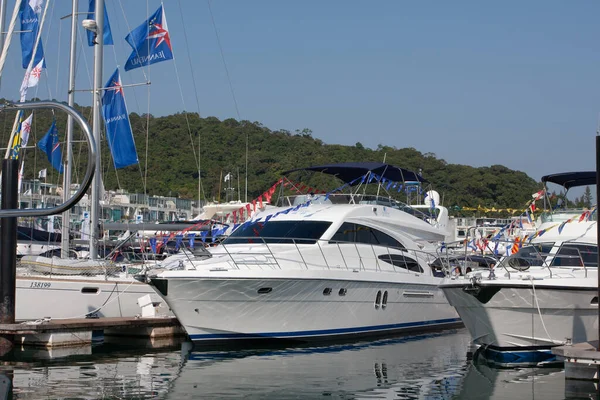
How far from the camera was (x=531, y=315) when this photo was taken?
14.1m

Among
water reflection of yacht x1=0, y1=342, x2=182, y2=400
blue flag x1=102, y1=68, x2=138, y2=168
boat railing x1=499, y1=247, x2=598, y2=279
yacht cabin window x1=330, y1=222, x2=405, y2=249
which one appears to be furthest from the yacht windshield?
boat railing x1=499, y1=247, x2=598, y2=279

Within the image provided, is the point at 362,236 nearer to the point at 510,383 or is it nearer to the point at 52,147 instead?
the point at 510,383

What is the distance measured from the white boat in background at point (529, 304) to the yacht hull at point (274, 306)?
8.00 feet

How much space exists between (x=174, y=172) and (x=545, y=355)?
56.7 meters

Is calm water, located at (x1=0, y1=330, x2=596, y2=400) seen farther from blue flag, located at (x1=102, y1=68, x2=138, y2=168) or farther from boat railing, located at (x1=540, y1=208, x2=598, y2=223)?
blue flag, located at (x1=102, y1=68, x2=138, y2=168)

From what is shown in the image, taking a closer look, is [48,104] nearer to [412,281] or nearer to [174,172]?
[412,281]

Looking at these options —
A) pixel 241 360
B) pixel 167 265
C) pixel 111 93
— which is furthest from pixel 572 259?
pixel 111 93

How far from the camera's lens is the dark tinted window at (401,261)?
18.4m

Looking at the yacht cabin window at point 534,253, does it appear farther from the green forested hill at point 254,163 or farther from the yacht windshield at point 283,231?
the green forested hill at point 254,163

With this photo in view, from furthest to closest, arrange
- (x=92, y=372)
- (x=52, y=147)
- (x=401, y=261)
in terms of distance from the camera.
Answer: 1. (x=52, y=147)
2. (x=401, y=261)
3. (x=92, y=372)

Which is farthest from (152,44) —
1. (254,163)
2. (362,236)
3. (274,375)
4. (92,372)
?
(254,163)

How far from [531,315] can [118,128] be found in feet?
38.1

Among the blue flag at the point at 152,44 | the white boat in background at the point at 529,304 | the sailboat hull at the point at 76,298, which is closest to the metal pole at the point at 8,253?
the sailboat hull at the point at 76,298

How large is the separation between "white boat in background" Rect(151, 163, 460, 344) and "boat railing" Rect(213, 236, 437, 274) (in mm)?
23
